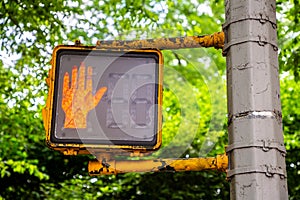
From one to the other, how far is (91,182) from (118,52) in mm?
12878

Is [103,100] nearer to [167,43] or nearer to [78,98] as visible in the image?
[78,98]

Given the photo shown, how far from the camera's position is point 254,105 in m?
2.23

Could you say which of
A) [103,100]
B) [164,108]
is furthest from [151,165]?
[164,108]

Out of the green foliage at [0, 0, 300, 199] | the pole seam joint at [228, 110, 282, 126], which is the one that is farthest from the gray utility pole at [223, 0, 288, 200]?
the green foliage at [0, 0, 300, 199]

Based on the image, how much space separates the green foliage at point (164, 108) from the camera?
812cm

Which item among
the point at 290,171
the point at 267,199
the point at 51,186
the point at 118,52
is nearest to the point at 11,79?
the point at 51,186

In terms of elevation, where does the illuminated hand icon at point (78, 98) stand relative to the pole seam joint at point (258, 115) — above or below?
above

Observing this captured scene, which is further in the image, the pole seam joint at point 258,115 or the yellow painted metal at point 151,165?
the yellow painted metal at point 151,165

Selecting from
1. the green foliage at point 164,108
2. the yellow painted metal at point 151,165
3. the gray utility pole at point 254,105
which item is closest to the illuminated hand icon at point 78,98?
the yellow painted metal at point 151,165

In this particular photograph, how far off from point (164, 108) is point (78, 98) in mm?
10365

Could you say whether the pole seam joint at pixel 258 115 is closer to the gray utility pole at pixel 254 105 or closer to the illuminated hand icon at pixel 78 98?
the gray utility pole at pixel 254 105

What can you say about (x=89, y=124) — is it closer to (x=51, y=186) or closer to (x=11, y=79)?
(x=11, y=79)

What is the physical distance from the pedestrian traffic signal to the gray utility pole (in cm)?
33

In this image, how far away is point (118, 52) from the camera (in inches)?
99.4
